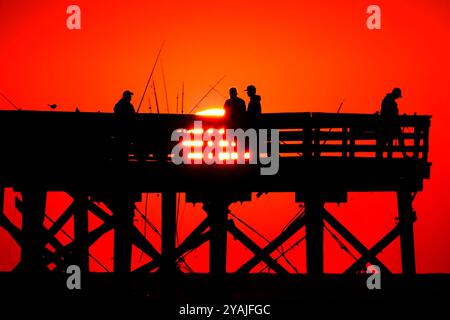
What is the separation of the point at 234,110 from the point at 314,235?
11.8 ft

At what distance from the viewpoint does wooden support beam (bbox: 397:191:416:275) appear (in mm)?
25719

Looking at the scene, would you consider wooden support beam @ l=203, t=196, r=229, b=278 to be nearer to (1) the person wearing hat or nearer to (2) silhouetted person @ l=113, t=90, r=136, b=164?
(2) silhouetted person @ l=113, t=90, r=136, b=164

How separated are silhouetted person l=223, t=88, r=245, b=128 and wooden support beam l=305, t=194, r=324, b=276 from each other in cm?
268

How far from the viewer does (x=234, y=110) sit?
2383 centimetres

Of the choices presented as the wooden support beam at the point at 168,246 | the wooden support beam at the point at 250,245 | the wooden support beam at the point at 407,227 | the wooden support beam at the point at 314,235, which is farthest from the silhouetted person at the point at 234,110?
the wooden support beam at the point at 407,227

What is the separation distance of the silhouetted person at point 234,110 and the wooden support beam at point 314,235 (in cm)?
268

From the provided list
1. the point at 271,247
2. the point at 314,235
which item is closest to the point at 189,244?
the point at 271,247

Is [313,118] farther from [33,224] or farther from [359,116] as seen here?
[33,224]

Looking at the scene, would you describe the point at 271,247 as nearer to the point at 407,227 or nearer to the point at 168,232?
the point at 168,232
